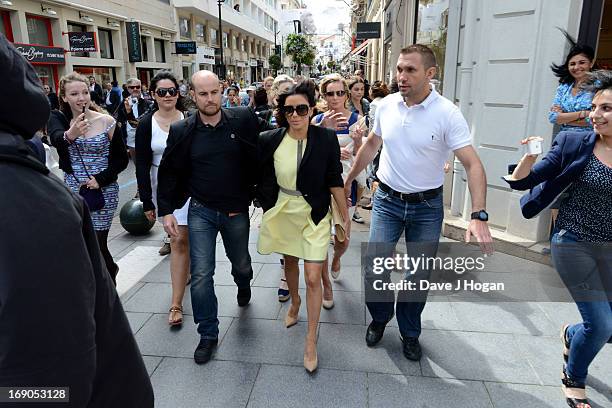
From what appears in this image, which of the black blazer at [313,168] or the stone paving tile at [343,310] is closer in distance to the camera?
the black blazer at [313,168]

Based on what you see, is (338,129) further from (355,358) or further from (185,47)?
(185,47)

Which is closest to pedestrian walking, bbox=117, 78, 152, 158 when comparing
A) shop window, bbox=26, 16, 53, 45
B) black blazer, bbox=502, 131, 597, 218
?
black blazer, bbox=502, 131, 597, 218

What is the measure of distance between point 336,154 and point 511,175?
120 centimetres

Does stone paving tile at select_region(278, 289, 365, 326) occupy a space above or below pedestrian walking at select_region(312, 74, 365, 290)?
below

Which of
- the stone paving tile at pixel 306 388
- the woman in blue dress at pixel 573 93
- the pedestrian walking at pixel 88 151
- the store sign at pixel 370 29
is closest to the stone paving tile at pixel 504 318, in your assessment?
the stone paving tile at pixel 306 388

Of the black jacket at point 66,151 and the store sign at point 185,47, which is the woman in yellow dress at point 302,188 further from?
the store sign at point 185,47

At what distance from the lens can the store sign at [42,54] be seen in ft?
54.6

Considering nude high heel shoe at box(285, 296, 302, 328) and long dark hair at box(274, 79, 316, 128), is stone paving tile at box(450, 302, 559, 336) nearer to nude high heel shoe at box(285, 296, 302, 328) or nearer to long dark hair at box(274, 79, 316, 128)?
nude high heel shoe at box(285, 296, 302, 328)

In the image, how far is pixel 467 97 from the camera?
19.0 feet

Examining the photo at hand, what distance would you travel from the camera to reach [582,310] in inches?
104

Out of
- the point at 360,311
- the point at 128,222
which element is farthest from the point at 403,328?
the point at 128,222

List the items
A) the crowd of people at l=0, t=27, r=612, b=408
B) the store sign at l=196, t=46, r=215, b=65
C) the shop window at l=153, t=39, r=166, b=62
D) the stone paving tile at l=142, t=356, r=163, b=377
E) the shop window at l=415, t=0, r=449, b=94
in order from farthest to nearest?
the store sign at l=196, t=46, r=215, b=65, the shop window at l=153, t=39, r=166, b=62, the shop window at l=415, t=0, r=449, b=94, the stone paving tile at l=142, t=356, r=163, b=377, the crowd of people at l=0, t=27, r=612, b=408

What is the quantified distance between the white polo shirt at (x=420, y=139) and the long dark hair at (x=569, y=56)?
91.9 inches

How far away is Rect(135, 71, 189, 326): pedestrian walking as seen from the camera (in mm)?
3791
